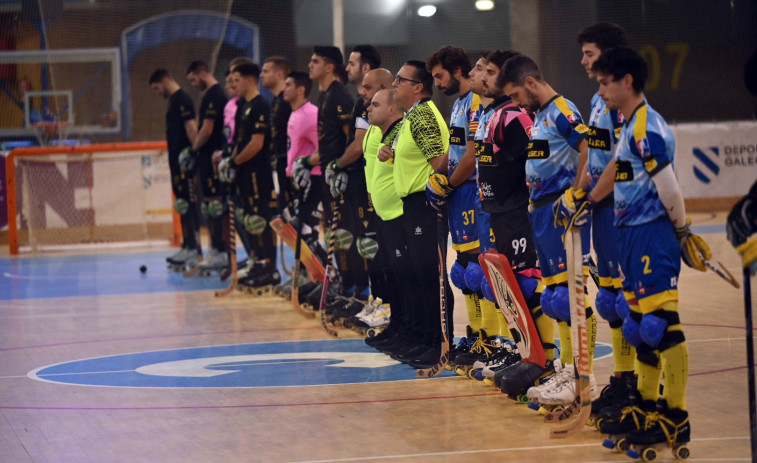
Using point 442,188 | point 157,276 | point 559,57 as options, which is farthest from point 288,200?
point 559,57

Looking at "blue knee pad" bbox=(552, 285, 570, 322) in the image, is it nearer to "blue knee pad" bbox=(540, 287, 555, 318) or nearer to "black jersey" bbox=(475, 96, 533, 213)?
"blue knee pad" bbox=(540, 287, 555, 318)

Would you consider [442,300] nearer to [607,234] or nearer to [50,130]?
[607,234]

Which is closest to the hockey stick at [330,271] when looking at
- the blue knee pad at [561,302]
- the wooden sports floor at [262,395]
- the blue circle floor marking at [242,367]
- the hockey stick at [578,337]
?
the wooden sports floor at [262,395]

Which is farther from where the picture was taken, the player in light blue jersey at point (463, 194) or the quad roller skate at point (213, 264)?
the quad roller skate at point (213, 264)

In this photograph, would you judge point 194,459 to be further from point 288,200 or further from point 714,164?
point 714,164

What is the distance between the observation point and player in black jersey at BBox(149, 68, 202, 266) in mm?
12805

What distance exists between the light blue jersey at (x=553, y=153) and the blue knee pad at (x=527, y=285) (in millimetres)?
588

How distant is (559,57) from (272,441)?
49.6 ft

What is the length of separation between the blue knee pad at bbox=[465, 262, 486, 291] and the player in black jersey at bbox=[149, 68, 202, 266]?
23.2 feet

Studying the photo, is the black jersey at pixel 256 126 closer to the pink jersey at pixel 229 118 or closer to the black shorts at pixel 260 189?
the black shorts at pixel 260 189

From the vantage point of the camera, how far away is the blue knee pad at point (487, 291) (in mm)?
5933

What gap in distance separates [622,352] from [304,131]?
5455 mm

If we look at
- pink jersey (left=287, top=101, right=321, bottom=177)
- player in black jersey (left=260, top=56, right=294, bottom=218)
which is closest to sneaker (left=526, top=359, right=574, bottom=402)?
pink jersey (left=287, top=101, right=321, bottom=177)

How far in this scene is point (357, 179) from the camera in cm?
849
